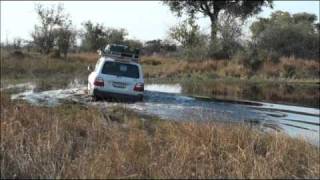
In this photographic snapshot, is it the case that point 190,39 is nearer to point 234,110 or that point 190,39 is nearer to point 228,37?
point 228,37

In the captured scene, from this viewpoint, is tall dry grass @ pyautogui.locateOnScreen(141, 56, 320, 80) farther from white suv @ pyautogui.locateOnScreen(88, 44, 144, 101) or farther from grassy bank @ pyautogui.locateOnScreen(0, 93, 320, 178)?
grassy bank @ pyautogui.locateOnScreen(0, 93, 320, 178)

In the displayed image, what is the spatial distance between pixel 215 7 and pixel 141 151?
179ft

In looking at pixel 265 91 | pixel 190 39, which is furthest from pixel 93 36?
pixel 265 91

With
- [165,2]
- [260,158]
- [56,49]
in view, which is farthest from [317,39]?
[260,158]

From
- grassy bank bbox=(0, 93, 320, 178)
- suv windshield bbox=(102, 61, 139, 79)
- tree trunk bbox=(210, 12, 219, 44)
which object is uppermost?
tree trunk bbox=(210, 12, 219, 44)

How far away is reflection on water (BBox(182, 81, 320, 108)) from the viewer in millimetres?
30753

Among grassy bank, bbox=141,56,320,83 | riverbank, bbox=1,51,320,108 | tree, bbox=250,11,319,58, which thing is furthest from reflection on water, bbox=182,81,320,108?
tree, bbox=250,11,319,58

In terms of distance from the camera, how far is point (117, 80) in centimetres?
2266

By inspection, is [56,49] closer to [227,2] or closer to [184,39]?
[184,39]

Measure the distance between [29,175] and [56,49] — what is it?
164ft

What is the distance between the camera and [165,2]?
65.6 meters

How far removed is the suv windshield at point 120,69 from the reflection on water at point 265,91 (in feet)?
27.3

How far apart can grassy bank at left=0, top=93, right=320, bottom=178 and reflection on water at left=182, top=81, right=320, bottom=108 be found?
17.3 meters

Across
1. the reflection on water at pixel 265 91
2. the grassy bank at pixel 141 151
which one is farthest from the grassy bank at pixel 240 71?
the grassy bank at pixel 141 151
